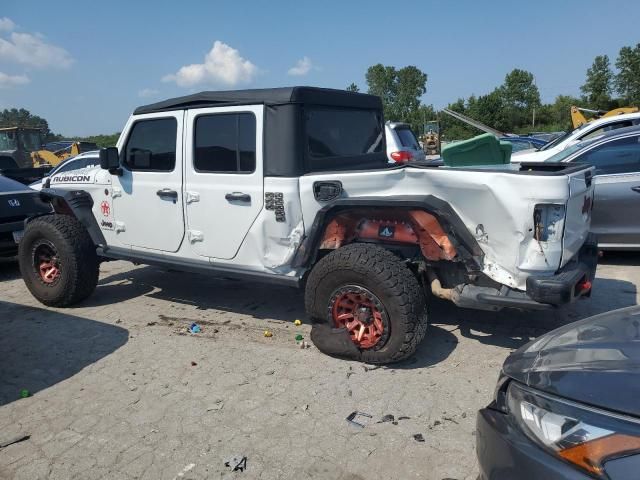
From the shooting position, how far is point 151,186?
504 centimetres

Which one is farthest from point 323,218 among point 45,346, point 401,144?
point 401,144

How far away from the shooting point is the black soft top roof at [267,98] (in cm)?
426

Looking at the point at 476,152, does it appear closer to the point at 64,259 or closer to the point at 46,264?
the point at 64,259

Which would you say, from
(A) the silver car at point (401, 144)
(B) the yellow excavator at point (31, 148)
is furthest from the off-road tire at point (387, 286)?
(B) the yellow excavator at point (31, 148)

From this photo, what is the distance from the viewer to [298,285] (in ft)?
14.3

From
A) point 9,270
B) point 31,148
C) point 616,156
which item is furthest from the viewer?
point 31,148

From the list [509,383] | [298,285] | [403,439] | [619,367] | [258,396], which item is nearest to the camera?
[619,367]

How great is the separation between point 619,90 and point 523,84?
14.4 m

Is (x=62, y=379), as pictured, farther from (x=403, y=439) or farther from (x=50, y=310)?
(x=403, y=439)

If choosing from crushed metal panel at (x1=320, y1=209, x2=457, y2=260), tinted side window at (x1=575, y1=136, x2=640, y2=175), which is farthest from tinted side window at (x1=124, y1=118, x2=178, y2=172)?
tinted side window at (x1=575, y1=136, x2=640, y2=175)

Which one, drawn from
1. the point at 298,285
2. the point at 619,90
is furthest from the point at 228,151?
the point at 619,90

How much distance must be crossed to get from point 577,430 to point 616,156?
18.8ft

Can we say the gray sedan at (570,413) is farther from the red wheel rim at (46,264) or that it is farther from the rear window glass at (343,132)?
the red wheel rim at (46,264)

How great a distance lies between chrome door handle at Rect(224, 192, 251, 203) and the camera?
173 inches
